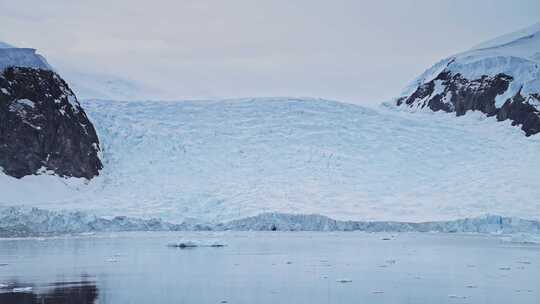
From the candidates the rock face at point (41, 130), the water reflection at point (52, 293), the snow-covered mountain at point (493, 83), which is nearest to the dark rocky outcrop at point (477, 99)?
the snow-covered mountain at point (493, 83)

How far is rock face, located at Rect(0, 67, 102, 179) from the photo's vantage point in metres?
35.4

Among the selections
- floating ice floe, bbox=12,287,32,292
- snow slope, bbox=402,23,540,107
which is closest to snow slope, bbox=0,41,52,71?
snow slope, bbox=402,23,540,107

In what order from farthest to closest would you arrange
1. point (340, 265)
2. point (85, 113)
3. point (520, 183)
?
point (85, 113)
point (520, 183)
point (340, 265)

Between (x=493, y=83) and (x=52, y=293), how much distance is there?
127ft

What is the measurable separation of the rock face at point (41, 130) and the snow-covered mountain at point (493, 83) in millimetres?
22057

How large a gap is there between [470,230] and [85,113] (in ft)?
62.7

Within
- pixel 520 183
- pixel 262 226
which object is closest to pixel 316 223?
pixel 262 226

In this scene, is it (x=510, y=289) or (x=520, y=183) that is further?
(x=520, y=183)

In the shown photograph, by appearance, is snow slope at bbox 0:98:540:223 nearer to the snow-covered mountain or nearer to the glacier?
the glacier

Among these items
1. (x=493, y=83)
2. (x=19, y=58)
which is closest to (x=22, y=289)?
(x=19, y=58)

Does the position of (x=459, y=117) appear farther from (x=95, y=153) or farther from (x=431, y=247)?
(x=431, y=247)

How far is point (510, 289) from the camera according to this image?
45.5 feet

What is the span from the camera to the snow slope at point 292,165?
31.3 m

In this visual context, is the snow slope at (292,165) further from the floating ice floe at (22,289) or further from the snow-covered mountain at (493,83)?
the floating ice floe at (22,289)
